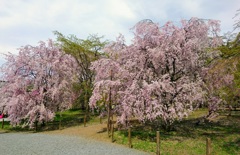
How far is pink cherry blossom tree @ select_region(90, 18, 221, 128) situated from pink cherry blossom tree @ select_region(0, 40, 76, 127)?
6898mm

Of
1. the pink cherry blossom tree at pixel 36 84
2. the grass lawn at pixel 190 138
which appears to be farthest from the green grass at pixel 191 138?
the pink cherry blossom tree at pixel 36 84

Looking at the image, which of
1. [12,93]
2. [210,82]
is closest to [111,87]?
[210,82]

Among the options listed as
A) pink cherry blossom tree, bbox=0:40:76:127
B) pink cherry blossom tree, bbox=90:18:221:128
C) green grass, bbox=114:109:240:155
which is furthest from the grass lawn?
pink cherry blossom tree, bbox=0:40:76:127

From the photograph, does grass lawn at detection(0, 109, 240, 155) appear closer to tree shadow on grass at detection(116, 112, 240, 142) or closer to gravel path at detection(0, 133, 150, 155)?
tree shadow on grass at detection(116, 112, 240, 142)

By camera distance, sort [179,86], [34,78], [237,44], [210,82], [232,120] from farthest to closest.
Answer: [34,78], [232,120], [210,82], [179,86], [237,44]

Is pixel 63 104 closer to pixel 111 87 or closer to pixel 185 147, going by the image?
pixel 111 87

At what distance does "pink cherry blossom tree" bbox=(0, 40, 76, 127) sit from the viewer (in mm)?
23297

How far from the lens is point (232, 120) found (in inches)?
912

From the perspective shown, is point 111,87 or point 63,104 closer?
point 111,87

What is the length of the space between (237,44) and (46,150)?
13.7 metres

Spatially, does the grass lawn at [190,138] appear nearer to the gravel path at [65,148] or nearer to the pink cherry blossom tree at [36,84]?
the gravel path at [65,148]

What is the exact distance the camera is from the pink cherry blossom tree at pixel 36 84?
23297 millimetres

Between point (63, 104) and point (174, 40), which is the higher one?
point (174, 40)

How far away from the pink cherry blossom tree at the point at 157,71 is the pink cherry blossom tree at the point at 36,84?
6898 millimetres
